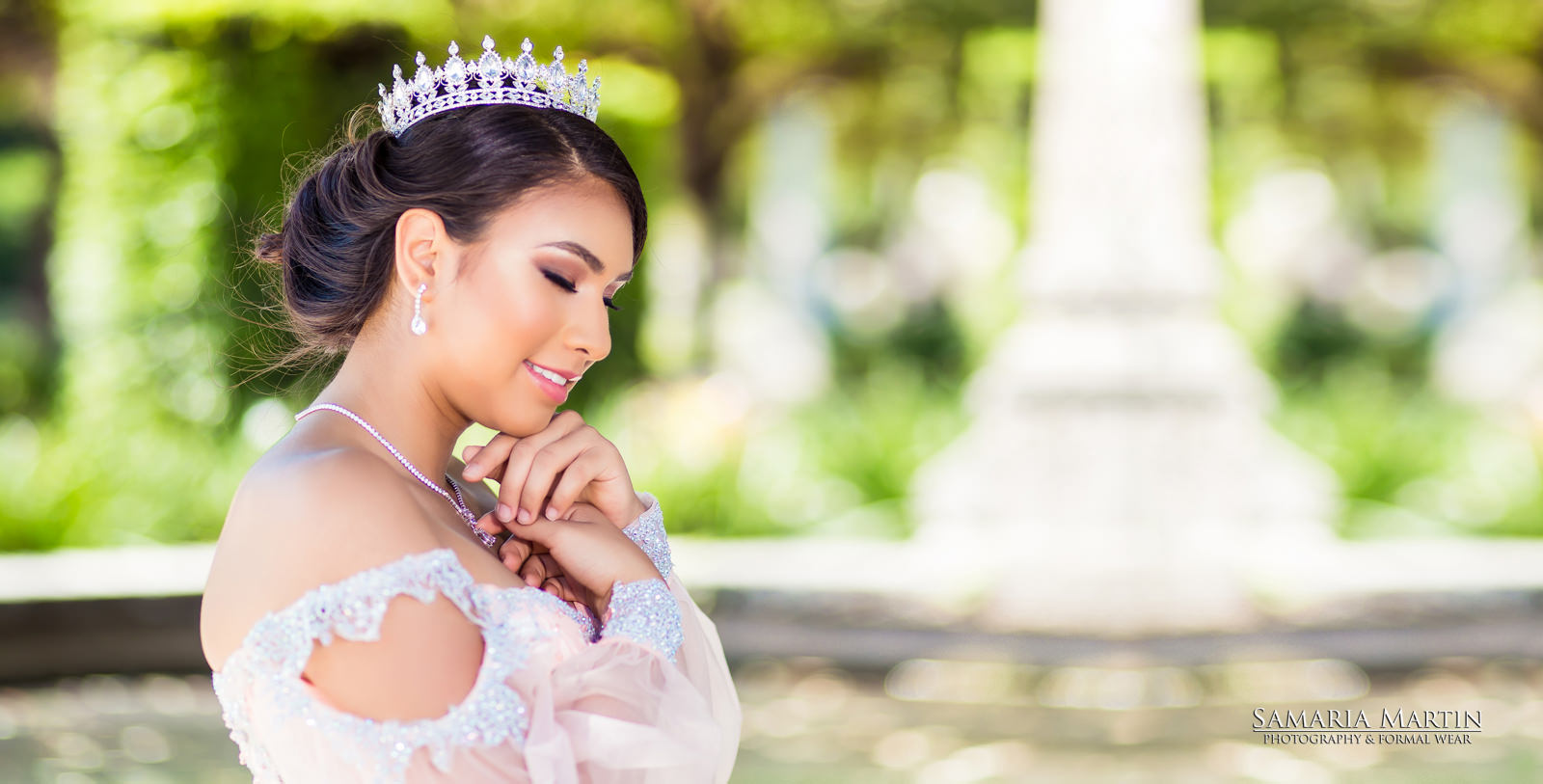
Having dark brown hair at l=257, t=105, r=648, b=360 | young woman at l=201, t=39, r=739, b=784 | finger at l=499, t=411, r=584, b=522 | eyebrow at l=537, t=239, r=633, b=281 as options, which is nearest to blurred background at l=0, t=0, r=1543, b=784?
dark brown hair at l=257, t=105, r=648, b=360

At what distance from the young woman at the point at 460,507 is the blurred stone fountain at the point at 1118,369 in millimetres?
6235

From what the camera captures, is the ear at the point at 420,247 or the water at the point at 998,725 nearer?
the ear at the point at 420,247

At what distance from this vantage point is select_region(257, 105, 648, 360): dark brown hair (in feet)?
6.64

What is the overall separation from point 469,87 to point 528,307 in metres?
0.43

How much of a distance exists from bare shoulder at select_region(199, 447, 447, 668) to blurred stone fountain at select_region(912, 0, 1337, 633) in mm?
6574

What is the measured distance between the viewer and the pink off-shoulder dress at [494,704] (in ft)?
5.85

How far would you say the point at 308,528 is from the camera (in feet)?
5.89

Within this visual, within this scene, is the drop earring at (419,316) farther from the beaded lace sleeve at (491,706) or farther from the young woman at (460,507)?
the beaded lace sleeve at (491,706)

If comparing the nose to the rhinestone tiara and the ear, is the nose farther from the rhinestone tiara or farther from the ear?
the rhinestone tiara

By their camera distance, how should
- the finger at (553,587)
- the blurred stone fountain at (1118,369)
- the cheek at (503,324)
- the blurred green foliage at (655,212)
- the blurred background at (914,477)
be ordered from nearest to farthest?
the cheek at (503,324)
the finger at (553,587)
the blurred background at (914,477)
the blurred stone fountain at (1118,369)
the blurred green foliage at (655,212)

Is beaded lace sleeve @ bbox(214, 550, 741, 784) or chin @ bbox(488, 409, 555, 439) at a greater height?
chin @ bbox(488, 409, 555, 439)

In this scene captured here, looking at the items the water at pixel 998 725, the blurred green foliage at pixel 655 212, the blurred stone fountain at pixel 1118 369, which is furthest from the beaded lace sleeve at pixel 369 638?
the blurred stone fountain at pixel 1118 369

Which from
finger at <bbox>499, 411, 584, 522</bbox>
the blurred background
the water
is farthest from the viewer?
the blurred background

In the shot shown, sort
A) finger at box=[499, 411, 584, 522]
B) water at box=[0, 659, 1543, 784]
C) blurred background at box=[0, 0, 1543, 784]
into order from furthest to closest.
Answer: blurred background at box=[0, 0, 1543, 784] → water at box=[0, 659, 1543, 784] → finger at box=[499, 411, 584, 522]
